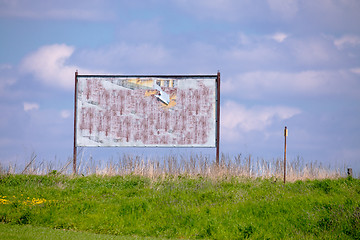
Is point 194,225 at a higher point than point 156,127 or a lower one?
lower

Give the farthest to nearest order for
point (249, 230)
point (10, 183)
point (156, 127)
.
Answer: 1. point (156, 127)
2. point (10, 183)
3. point (249, 230)

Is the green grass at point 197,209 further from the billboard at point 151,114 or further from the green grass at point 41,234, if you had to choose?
the billboard at point 151,114

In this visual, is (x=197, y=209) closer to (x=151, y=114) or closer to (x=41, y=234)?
(x=41, y=234)

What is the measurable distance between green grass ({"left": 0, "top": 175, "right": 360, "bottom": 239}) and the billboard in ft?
15.0

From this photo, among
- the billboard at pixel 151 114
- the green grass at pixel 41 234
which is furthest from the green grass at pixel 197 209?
the billboard at pixel 151 114

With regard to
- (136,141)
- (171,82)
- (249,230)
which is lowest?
(249,230)

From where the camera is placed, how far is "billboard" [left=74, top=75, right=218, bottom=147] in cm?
2441

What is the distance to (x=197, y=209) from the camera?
15.5 m

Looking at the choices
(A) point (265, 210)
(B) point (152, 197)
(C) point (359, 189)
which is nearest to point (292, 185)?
(C) point (359, 189)

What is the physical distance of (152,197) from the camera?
17.2 metres

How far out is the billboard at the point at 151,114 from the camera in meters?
24.4

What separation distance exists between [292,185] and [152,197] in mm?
6758

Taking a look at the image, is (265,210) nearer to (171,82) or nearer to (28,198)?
(28,198)

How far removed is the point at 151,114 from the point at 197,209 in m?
9.89
